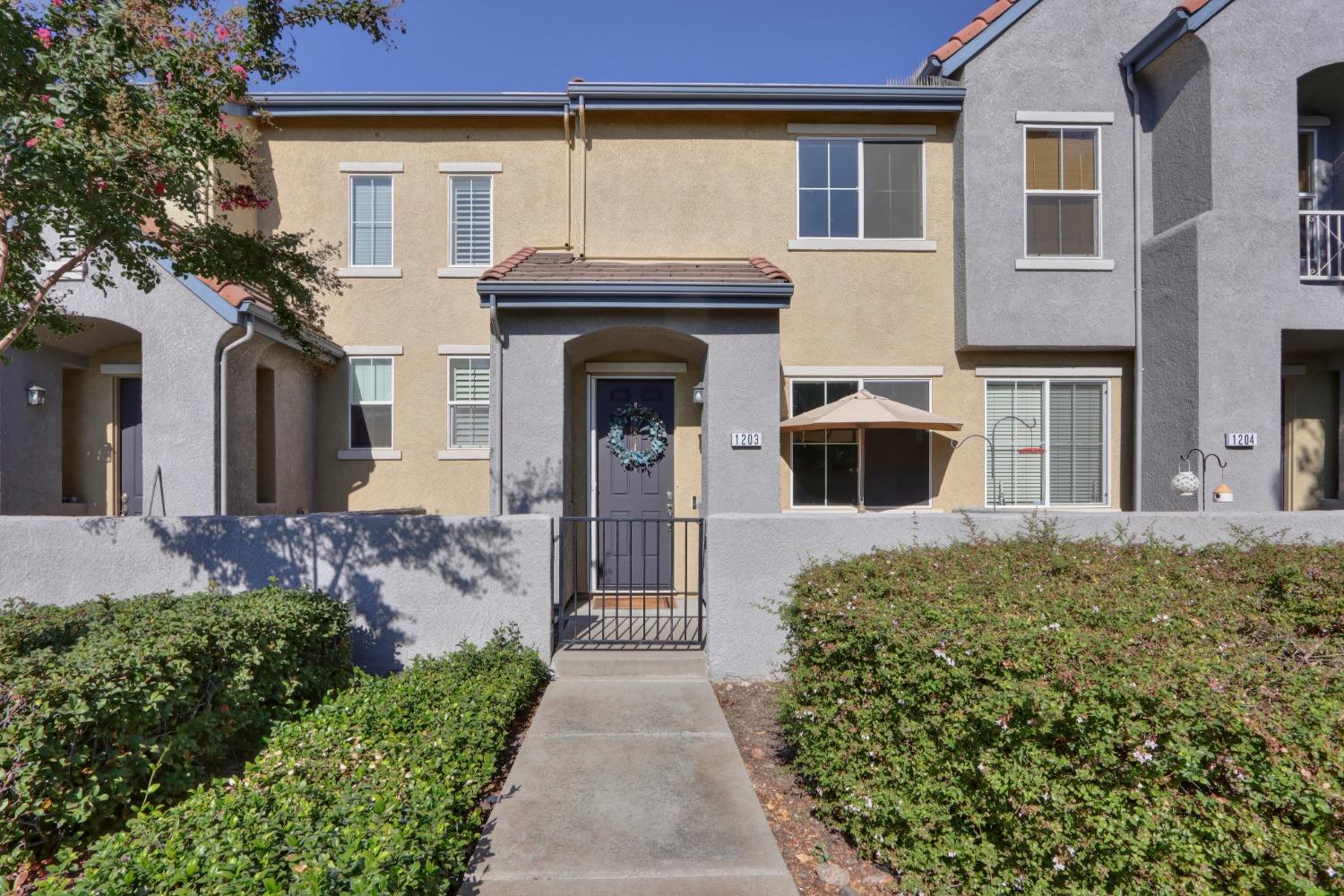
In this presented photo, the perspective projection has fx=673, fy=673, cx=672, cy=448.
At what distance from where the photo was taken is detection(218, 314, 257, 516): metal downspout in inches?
300

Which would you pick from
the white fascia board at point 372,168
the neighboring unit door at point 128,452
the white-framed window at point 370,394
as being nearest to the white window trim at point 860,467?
the white-framed window at point 370,394

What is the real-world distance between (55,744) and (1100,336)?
10728 mm

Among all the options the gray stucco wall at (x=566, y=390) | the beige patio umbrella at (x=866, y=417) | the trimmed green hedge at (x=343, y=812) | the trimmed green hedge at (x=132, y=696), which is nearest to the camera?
the trimmed green hedge at (x=343, y=812)

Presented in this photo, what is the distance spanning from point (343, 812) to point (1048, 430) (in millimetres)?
9257

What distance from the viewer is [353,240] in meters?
9.44

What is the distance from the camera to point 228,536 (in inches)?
231

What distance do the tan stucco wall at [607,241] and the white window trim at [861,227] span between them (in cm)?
6

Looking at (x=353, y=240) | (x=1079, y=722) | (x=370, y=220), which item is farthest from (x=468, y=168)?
(x=1079, y=722)

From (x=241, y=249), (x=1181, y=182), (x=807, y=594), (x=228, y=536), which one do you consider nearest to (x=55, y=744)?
(x=228, y=536)

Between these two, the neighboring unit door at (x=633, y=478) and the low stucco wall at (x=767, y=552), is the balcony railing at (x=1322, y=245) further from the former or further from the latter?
the neighboring unit door at (x=633, y=478)

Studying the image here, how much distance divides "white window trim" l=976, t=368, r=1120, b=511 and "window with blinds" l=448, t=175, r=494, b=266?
7.11 metres

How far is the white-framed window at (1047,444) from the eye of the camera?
9.20m

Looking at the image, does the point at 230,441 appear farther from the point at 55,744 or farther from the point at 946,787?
the point at 946,787

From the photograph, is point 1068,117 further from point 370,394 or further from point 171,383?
point 171,383
